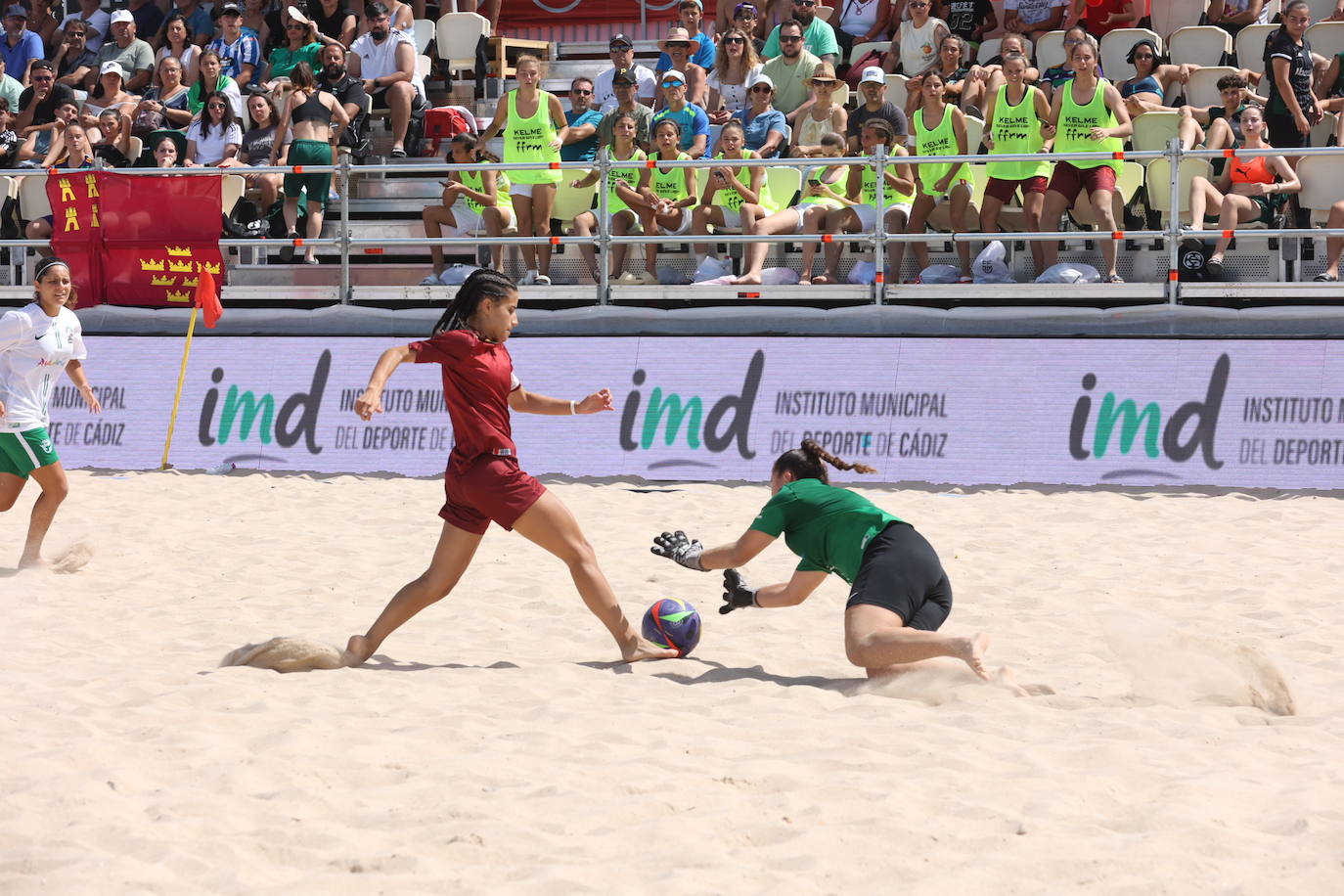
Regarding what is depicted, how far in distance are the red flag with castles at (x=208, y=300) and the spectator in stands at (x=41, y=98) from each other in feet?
15.1

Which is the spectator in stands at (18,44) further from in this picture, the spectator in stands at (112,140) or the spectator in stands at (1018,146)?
the spectator in stands at (1018,146)

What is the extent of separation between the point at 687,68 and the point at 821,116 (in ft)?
6.06

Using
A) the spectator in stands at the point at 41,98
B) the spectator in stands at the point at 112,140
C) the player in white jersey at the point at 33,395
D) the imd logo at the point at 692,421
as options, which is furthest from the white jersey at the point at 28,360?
the spectator in stands at the point at 41,98

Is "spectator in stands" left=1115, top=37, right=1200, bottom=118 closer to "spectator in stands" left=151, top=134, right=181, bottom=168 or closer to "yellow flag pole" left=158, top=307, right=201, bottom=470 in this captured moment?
"yellow flag pole" left=158, top=307, right=201, bottom=470

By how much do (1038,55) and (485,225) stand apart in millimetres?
5423

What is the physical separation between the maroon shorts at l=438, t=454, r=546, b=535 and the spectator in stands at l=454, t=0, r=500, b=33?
1249 cm

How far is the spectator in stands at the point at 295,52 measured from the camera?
15.9m

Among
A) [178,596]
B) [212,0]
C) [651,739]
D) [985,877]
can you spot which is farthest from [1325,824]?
[212,0]

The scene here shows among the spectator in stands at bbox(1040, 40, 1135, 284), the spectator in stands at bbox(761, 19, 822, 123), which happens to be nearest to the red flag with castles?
the spectator in stands at bbox(761, 19, 822, 123)

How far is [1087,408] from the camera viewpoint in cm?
1098

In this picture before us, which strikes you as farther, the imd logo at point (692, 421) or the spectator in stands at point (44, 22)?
the spectator in stands at point (44, 22)

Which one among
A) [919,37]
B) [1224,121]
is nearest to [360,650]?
[1224,121]

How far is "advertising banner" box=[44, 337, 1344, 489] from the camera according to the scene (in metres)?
10.7

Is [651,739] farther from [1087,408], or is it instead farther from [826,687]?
[1087,408]
